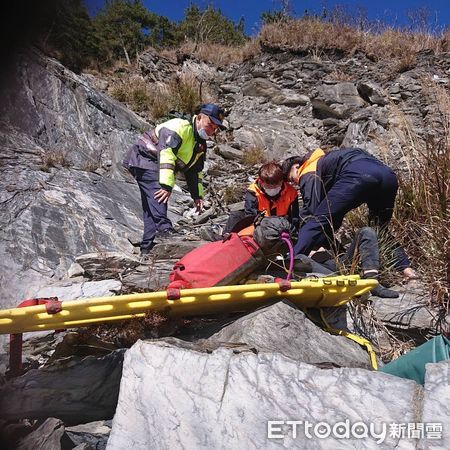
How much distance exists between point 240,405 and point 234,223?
2.02 metres

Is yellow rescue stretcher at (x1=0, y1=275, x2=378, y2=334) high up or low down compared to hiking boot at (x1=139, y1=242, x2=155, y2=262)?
down

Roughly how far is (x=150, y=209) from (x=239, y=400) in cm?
312

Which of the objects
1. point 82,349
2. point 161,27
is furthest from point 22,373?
point 161,27

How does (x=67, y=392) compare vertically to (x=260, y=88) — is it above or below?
below

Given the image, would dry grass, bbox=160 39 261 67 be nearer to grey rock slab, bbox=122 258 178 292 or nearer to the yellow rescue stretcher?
grey rock slab, bbox=122 258 178 292

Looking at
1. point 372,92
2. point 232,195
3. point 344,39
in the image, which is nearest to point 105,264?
point 232,195

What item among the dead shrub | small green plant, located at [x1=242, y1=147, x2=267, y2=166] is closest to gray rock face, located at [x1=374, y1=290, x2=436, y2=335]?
the dead shrub

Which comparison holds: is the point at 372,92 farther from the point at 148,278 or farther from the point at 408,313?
the point at 148,278

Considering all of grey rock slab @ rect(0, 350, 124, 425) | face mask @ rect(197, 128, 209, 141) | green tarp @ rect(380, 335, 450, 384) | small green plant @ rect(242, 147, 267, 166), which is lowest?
grey rock slab @ rect(0, 350, 124, 425)

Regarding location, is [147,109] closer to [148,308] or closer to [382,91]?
[382,91]

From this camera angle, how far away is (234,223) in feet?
12.6

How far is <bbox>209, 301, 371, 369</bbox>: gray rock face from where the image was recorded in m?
2.57

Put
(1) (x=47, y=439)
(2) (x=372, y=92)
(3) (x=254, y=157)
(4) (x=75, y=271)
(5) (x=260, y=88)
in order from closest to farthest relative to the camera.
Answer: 1. (1) (x=47, y=439)
2. (4) (x=75, y=271)
3. (3) (x=254, y=157)
4. (2) (x=372, y=92)
5. (5) (x=260, y=88)

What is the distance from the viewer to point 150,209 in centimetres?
487
